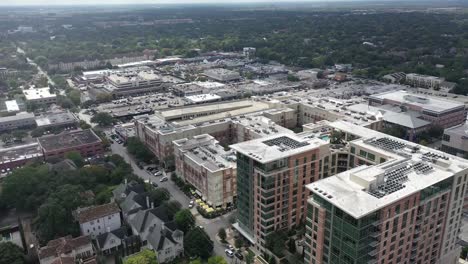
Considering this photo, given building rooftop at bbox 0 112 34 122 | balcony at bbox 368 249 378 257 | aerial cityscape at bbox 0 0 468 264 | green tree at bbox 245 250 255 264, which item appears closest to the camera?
balcony at bbox 368 249 378 257

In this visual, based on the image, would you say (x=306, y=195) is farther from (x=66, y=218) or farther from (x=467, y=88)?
(x=467, y=88)

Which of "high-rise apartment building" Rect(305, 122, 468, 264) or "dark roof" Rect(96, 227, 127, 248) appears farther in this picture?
"dark roof" Rect(96, 227, 127, 248)

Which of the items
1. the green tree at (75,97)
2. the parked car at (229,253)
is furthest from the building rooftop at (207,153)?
the green tree at (75,97)

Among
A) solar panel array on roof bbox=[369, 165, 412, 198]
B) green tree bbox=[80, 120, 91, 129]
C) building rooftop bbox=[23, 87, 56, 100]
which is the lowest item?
green tree bbox=[80, 120, 91, 129]

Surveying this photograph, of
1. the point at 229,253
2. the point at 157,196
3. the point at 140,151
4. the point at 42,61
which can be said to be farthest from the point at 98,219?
the point at 42,61

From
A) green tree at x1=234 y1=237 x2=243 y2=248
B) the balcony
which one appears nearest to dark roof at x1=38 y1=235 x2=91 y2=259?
green tree at x1=234 y1=237 x2=243 y2=248

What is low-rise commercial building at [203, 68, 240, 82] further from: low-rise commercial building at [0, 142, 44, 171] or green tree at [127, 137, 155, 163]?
low-rise commercial building at [0, 142, 44, 171]

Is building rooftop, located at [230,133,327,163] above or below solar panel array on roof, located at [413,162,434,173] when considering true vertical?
below
